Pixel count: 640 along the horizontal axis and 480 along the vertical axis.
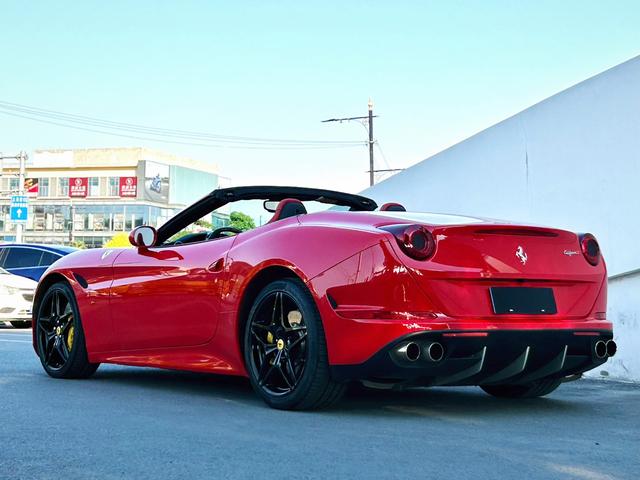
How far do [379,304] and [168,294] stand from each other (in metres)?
1.80

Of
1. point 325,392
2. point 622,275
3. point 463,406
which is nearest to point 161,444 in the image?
point 325,392

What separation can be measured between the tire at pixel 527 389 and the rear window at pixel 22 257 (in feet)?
38.9

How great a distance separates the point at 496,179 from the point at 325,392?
17.0ft

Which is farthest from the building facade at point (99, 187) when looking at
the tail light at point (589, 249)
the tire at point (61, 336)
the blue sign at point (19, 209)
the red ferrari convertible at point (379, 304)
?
the tail light at point (589, 249)

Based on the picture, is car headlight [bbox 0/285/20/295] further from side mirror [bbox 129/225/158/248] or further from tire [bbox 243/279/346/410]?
tire [bbox 243/279/346/410]

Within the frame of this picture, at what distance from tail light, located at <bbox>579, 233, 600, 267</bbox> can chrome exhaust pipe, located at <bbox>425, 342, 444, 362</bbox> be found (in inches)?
47.3

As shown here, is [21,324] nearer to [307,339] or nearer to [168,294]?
[168,294]

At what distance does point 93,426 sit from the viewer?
447cm

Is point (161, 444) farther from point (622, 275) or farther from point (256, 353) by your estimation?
point (622, 275)

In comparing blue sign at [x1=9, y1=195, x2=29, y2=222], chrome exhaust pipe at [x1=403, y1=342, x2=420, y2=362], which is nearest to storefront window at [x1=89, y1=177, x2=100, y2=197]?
blue sign at [x1=9, y1=195, x2=29, y2=222]

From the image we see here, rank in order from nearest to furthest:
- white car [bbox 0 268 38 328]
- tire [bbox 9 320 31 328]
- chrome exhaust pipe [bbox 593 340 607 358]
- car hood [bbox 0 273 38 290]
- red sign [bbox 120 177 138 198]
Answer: chrome exhaust pipe [bbox 593 340 607 358], white car [bbox 0 268 38 328], car hood [bbox 0 273 38 290], tire [bbox 9 320 31 328], red sign [bbox 120 177 138 198]

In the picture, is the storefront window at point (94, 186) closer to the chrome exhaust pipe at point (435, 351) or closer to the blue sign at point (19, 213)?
the blue sign at point (19, 213)

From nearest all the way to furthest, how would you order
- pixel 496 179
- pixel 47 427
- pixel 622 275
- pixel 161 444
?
pixel 161 444 → pixel 47 427 → pixel 622 275 → pixel 496 179

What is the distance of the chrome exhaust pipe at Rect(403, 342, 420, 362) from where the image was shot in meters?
4.53
